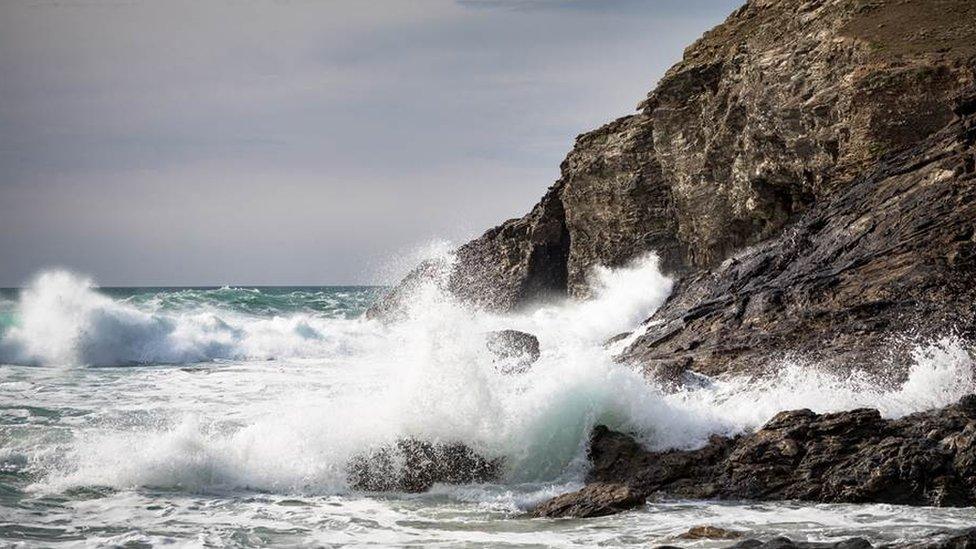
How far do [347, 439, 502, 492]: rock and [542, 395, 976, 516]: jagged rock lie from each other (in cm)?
141

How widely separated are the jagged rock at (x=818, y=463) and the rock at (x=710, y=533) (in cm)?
157

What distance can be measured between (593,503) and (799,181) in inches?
521

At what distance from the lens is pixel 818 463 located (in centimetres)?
1034

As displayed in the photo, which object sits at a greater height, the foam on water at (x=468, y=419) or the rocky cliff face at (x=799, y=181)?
the rocky cliff face at (x=799, y=181)

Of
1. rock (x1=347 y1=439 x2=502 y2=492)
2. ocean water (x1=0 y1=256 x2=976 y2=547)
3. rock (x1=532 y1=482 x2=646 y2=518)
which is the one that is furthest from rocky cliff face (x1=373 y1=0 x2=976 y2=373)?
rock (x1=532 y1=482 x2=646 y2=518)

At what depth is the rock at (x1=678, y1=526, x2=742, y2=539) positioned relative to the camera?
8539 millimetres

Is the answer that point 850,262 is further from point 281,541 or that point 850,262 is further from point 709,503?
point 281,541

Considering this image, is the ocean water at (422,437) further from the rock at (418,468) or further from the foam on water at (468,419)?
the rock at (418,468)

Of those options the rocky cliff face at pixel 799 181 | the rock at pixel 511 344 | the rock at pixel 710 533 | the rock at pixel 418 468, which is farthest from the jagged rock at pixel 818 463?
the rock at pixel 511 344

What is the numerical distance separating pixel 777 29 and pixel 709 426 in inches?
536

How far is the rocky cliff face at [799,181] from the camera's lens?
1477 centimetres

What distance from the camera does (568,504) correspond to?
399 inches

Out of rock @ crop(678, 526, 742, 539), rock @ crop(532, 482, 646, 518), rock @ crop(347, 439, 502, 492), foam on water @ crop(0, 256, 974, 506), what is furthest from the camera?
foam on water @ crop(0, 256, 974, 506)

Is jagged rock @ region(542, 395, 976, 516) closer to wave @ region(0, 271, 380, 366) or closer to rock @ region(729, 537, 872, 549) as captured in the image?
rock @ region(729, 537, 872, 549)
